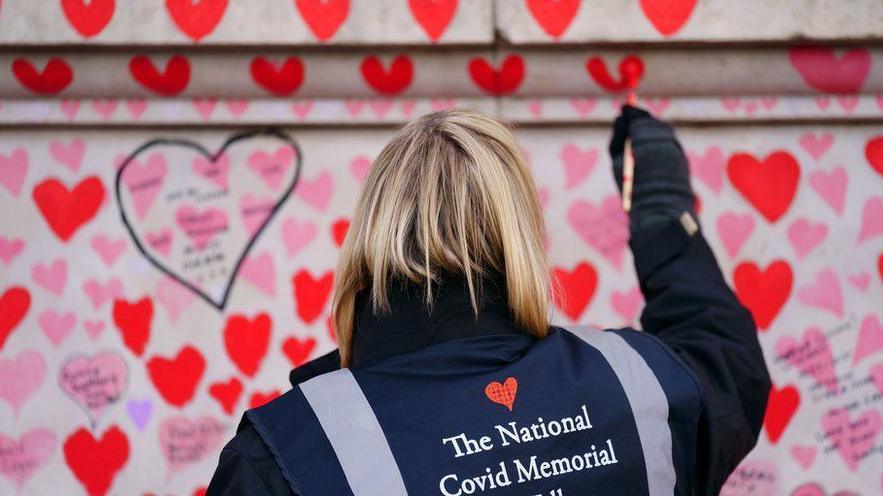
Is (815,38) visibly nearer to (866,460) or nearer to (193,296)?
(866,460)

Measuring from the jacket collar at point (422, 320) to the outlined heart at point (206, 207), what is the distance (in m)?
1.26

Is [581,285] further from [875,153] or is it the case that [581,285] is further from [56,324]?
[56,324]

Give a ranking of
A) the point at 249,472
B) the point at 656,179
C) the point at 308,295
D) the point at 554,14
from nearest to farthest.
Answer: the point at 249,472 < the point at 656,179 < the point at 554,14 < the point at 308,295

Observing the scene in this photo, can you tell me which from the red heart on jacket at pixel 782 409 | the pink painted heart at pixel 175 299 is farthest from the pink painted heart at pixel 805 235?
the pink painted heart at pixel 175 299

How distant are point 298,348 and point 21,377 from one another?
0.81m

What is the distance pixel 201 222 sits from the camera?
2.69 meters

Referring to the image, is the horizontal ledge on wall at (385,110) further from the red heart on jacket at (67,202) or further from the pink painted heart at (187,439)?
the pink painted heart at (187,439)

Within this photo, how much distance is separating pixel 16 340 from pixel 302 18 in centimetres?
125

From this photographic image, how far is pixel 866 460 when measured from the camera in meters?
2.64

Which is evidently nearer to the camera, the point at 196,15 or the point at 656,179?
the point at 656,179

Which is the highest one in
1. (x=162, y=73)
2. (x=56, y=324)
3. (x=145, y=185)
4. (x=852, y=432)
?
(x=162, y=73)

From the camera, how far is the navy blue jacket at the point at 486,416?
137cm

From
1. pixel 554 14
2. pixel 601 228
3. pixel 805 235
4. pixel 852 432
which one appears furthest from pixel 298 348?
pixel 852 432

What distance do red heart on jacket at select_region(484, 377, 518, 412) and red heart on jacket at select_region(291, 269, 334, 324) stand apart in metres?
1.31
